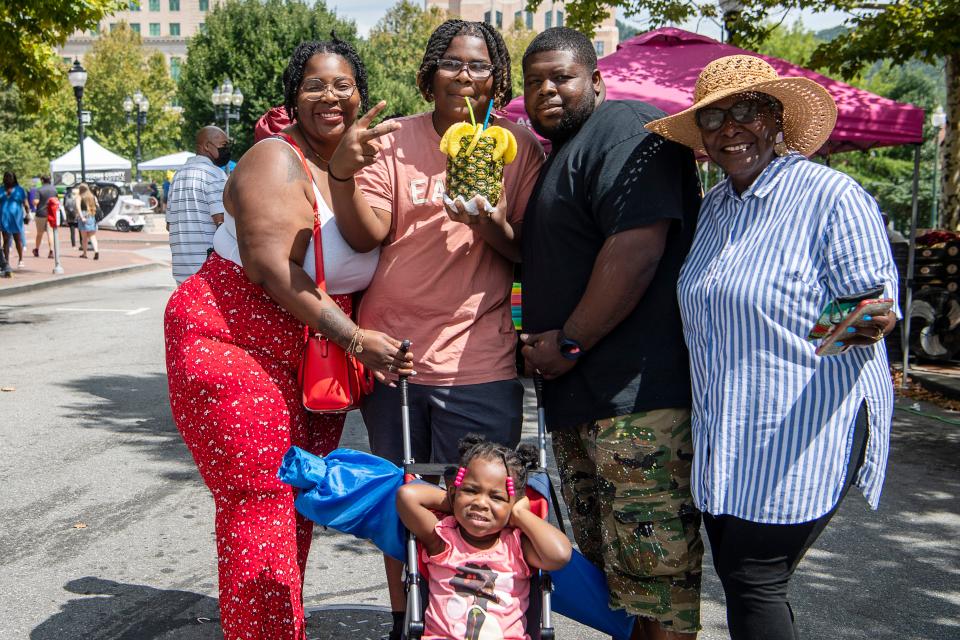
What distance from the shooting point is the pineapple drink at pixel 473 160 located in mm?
2832

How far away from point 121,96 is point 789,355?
6079 centimetres

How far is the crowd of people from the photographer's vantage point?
2492 millimetres

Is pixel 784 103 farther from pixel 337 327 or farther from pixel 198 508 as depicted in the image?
pixel 198 508

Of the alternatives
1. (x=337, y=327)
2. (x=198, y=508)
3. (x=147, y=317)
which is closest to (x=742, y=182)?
(x=337, y=327)

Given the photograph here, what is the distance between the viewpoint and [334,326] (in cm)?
301

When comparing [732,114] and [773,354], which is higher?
[732,114]

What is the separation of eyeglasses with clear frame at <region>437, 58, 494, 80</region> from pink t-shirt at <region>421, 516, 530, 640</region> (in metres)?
1.42

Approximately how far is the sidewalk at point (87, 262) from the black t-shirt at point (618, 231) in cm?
1506

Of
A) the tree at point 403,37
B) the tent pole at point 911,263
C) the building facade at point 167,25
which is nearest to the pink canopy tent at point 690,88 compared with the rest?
the tent pole at point 911,263

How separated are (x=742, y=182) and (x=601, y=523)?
114 centimetres

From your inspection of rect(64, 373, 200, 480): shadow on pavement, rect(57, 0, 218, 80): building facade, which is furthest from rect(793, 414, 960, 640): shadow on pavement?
rect(57, 0, 218, 80): building facade

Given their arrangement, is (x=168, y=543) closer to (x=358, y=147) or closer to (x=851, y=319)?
(x=358, y=147)

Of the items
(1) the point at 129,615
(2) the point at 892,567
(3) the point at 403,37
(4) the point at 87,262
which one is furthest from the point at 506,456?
(3) the point at 403,37

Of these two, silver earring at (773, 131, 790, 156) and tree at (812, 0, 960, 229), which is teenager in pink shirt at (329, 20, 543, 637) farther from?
tree at (812, 0, 960, 229)
